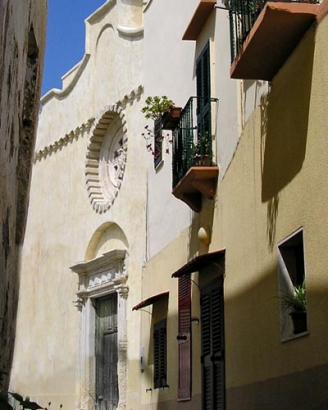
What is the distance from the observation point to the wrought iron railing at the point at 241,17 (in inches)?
343

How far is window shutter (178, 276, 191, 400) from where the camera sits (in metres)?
12.6

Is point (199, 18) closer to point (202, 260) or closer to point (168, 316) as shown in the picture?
point (202, 260)

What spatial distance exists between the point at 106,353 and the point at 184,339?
5765mm

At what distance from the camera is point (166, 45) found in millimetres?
15391

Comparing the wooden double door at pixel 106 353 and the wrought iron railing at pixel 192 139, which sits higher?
the wrought iron railing at pixel 192 139

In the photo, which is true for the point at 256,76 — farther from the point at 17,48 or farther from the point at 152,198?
the point at 152,198

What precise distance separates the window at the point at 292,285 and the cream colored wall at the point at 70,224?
25.4ft

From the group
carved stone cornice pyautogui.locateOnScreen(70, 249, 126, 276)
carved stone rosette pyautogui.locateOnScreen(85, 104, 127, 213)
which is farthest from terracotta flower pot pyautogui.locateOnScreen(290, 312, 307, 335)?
carved stone rosette pyautogui.locateOnScreen(85, 104, 127, 213)

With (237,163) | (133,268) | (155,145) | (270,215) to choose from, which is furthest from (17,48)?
(133,268)

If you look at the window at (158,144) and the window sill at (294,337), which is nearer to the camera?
the window sill at (294,337)

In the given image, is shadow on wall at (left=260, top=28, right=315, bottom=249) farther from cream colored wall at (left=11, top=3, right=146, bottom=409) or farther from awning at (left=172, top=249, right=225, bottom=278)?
cream colored wall at (left=11, top=3, right=146, bottom=409)

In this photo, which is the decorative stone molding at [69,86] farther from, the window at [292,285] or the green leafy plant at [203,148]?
the window at [292,285]

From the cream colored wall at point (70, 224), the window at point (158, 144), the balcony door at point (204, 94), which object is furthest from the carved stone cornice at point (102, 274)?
the balcony door at point (204, 94)

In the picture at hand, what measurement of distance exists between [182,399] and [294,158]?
550 centimetres
